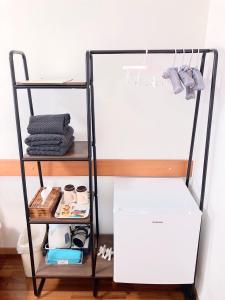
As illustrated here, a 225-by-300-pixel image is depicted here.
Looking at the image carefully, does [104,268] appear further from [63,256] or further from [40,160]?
[40,160]

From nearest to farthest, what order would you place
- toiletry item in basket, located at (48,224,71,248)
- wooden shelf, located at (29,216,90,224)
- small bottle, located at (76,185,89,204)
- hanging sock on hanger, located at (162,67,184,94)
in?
1. hanging sock on hanger, located at (162,67,184,94)
2. wooden shelf, located at (29,216,90,224)
3. small bottle, located at (76,185,89,204)
4. toiletry item in basket, located at (48,224,71,248)

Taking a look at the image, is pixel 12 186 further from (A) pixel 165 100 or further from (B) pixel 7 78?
(A) pixel 165 100

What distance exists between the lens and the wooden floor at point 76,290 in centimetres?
184

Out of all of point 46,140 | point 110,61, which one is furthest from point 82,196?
point 110,61

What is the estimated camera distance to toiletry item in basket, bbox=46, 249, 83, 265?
1807 millimetres

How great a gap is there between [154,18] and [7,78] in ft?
3.29

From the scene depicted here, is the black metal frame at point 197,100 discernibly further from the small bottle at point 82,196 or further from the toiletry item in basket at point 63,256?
the toiletry item in basket at point 63,256

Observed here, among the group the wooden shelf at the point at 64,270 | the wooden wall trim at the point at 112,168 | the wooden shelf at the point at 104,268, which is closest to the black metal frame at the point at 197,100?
the wooden wall trim at the point at 112,168

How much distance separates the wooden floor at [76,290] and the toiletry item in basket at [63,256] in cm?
23

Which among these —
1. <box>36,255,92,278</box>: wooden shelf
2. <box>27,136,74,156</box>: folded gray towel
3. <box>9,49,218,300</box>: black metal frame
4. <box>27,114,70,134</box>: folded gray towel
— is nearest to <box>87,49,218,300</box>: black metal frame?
<box>9,49,218,300</box>: black metal frame

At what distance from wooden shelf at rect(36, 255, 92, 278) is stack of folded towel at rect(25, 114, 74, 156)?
0.84 m

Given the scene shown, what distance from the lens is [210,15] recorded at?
1.55 m

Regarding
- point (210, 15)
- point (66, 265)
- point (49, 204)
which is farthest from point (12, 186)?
point (210, 15)

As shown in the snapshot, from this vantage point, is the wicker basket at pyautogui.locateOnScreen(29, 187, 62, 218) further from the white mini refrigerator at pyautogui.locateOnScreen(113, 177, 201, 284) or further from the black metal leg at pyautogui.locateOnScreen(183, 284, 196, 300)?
the black metal leg at pyautogui.locateOnScreen(183, 284, 196, 300)
